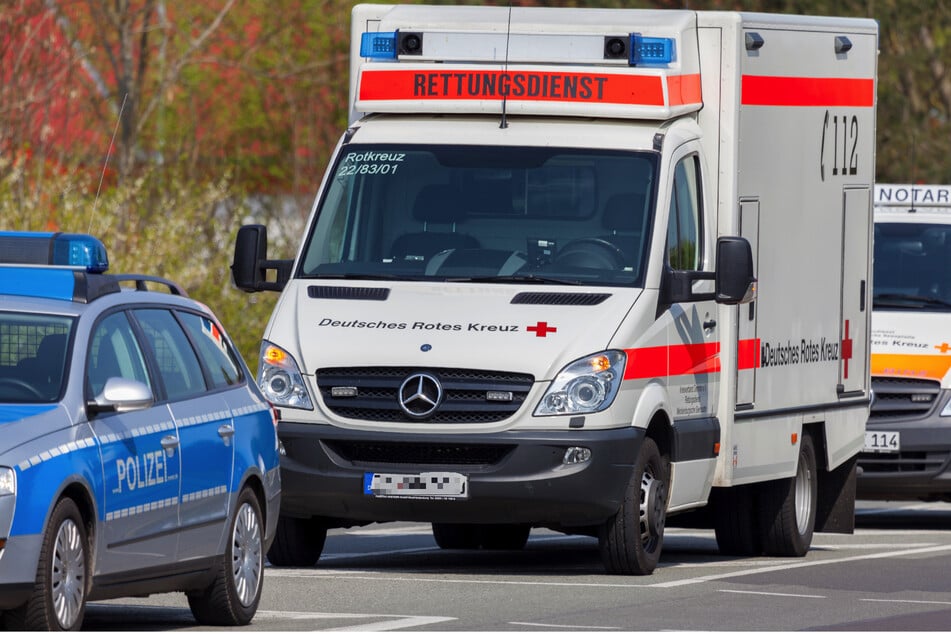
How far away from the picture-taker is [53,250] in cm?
1026

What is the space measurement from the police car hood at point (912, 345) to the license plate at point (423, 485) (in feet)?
20.6

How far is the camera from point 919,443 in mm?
17734

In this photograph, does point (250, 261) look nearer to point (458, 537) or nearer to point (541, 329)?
point (541, 329)

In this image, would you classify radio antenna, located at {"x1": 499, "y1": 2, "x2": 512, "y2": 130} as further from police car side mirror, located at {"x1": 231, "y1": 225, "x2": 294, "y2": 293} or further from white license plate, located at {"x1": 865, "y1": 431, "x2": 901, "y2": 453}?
white license plate, located at {"x1": 865, "y1": 431, "x2": 901, "y2": 453}

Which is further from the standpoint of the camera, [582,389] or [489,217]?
[489,217]

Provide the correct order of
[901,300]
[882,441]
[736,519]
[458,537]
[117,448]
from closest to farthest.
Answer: [117,448] → [736,519] → [458,537] → [882,441] → [901,300]

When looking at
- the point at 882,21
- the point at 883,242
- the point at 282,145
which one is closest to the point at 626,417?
the point at 883,242

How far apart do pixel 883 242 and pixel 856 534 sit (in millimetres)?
2572

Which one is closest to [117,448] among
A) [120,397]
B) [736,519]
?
[120,397]

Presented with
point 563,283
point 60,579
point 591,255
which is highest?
point 591,255

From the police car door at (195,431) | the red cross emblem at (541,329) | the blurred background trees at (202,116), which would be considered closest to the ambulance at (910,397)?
the blurred background trees at (202,116)

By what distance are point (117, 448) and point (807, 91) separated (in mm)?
6992

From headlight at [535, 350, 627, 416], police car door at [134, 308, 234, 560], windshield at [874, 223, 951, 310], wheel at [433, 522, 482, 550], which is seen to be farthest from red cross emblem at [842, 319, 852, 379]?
Answer: police car door at [134, 308, 234, 560]

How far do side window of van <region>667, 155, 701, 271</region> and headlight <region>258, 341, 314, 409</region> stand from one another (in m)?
2.15
